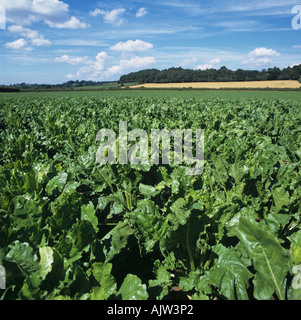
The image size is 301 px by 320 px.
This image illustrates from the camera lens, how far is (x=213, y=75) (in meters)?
73.4

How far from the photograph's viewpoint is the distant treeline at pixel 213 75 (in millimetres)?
65250

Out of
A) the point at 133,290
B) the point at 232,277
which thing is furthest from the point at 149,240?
the point at 232,277

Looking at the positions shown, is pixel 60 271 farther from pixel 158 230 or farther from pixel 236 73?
pixel 236 73

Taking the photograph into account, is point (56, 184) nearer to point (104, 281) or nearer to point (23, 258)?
point (23, 258)

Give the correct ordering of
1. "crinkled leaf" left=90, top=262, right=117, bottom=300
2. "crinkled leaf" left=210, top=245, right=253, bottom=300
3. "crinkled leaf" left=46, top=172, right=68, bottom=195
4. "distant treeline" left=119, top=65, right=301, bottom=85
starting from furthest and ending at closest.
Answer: "distant treeline" left=119, top=65, right=301, bottom=85 < "crinkled leaf" left=46, top=172, right=68, bottom=195 < "crinkled leaf" left=210, top=245, right=253, bottom=300 < "crinkled leaf" left=90, top=262, right=117, bottom=300

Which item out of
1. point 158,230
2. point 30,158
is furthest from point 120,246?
point 30,158

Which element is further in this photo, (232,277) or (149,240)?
(149,240)

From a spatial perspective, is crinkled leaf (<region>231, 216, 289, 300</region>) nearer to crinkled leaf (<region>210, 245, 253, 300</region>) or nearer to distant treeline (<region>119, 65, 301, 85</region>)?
crinkled leaf (<region>210, 245, 253, 300</region>)

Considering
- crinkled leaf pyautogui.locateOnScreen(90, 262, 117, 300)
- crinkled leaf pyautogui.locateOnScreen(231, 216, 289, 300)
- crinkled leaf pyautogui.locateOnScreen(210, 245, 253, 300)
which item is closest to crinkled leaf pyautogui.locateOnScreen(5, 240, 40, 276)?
crinkled leaf pyautogui.locateOnScreen(90, 262, 117, 300)

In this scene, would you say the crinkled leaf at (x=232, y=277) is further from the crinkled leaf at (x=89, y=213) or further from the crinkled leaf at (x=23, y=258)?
the crinkled leaf at (x=23, y=258)

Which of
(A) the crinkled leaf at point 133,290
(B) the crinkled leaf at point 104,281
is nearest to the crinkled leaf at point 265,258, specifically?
(A) the crinkled leaf at point 133,290

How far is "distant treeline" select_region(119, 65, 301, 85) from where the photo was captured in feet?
214

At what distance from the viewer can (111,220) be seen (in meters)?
3.64

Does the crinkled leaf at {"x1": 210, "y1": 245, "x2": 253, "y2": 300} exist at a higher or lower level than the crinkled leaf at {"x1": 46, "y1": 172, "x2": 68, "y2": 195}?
lower
